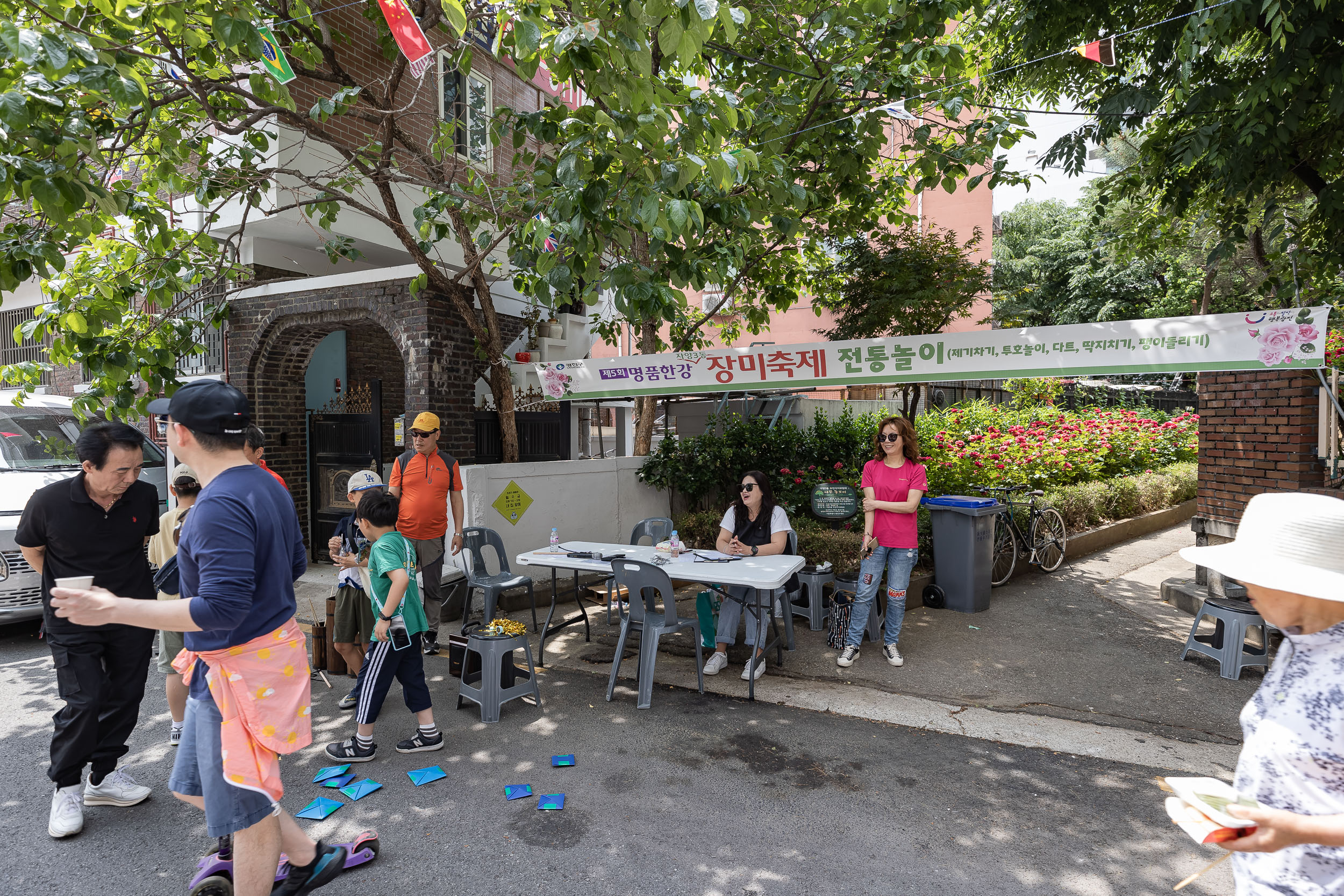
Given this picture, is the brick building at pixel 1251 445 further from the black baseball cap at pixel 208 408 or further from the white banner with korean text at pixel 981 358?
the black baseball cap at pixel 208 408

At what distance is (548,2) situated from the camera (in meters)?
4.29

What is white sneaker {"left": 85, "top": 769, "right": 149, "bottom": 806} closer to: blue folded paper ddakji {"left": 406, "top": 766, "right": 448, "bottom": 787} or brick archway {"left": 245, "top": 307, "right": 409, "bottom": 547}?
blue folded paper ddakji {"left": 406, "top": 766, "right": 448, "bottom": 787}

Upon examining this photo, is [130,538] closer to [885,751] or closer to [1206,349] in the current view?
[885,751]

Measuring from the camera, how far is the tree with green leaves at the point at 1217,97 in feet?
15.4

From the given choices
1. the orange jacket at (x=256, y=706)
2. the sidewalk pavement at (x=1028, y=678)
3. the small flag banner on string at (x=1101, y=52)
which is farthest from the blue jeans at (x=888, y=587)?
the orange jacket at (x=256, y=706)

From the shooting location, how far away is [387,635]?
4.01 m

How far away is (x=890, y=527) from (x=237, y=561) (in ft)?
14.6

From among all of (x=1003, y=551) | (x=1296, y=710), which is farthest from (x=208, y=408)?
(x=1003, y=551)

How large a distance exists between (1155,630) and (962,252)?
5.47 metres

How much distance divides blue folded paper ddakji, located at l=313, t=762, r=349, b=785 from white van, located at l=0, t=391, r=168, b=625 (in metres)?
2.59

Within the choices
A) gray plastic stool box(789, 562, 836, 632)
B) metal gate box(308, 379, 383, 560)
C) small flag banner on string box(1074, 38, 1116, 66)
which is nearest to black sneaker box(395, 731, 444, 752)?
gray plastic stool box(789, 562, 836, 632)

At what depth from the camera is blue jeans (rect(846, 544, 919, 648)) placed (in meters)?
5.62

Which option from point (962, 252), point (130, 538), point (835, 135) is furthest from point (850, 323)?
point (130, 538)

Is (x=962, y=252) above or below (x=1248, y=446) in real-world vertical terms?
above
